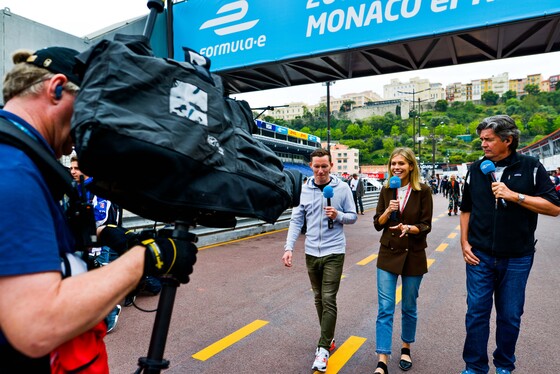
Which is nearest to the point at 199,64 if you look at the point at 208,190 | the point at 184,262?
the point at 208,190

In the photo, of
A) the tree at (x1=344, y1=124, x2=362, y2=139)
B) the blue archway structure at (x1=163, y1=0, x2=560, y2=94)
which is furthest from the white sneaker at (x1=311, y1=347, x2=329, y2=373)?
the tree at (x1=344, y1=124, x2=362, y2=139)

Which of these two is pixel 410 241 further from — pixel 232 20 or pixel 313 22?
pixel 232 20

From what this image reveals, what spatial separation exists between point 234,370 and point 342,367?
979mm

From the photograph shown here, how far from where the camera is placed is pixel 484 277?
3.16 metres

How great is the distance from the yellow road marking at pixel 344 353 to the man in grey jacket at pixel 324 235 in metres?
0.10

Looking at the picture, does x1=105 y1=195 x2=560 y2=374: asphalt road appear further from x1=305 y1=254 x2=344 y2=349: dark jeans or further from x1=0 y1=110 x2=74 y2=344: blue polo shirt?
x1=0 y1=110 x2=74 y2=344: blue polo shirt

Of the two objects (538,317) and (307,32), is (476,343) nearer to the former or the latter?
(538,317)

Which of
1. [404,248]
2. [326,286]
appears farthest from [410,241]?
[326,286]

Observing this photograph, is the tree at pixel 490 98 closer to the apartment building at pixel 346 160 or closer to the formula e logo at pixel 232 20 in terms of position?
the apartment building at pixel 346 160

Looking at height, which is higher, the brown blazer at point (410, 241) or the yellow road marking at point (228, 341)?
the brown blazer at point (410, 241)

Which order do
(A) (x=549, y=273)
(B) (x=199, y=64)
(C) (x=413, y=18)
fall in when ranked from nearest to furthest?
(B) (x=199, y=64) < (C) (x=413, y=18) < (A) (x=549, y=273)

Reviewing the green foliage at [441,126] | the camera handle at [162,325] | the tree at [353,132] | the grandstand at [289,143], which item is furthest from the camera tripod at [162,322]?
the tree at [353,132]

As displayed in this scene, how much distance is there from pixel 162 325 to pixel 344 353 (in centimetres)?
291

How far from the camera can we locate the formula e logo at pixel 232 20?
7109 millimetres
